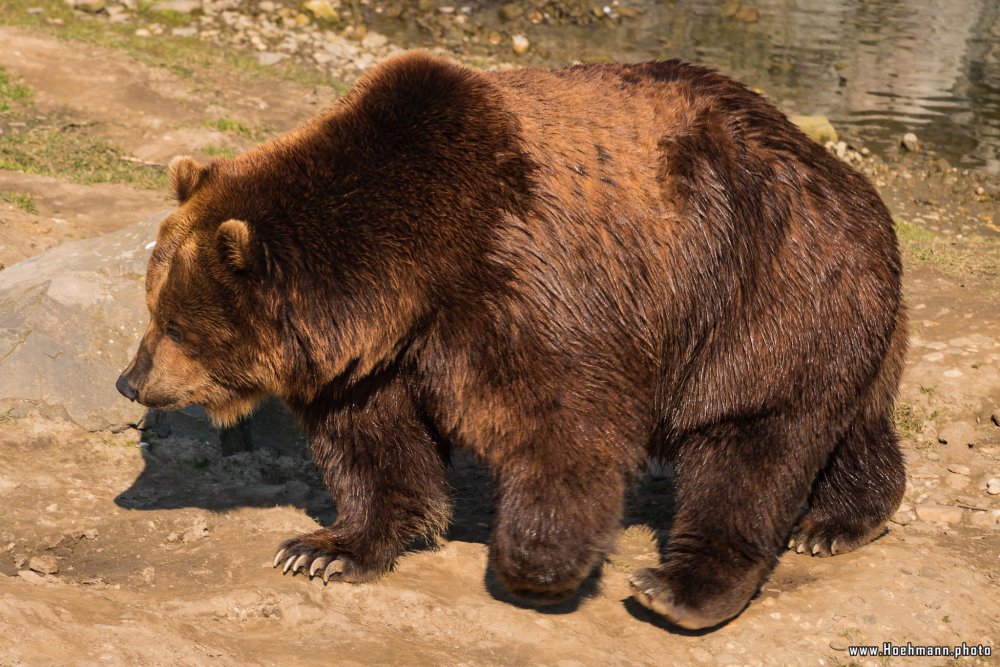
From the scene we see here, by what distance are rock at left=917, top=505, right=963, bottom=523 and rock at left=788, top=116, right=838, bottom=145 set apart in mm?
6981

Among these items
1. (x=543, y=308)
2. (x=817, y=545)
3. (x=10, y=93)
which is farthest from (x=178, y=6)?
(x=817, y=545)

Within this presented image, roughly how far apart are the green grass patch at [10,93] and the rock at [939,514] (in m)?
8.44

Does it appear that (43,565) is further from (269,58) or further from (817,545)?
(269,58)

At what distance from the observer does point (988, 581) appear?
5.13 m

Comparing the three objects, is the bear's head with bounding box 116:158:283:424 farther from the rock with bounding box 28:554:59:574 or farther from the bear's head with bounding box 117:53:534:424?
the rock with bounding box 28:554:59:574

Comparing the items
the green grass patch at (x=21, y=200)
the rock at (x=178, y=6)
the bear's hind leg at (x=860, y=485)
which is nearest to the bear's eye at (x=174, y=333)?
the bear's hind leg at (x=860, y=485)

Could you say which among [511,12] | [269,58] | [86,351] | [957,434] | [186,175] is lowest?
[511,12]

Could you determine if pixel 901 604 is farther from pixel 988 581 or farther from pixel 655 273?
pixel 655 273

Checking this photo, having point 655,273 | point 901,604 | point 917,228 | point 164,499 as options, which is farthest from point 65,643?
point 917,228

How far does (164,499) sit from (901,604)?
11.2 ft

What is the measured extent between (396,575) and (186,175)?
1908 mm

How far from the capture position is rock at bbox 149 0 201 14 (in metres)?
14.2

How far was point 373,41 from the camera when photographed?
14.8m

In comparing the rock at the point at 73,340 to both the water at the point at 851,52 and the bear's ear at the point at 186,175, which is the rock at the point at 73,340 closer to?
the bear's ear at the point at 186,175
